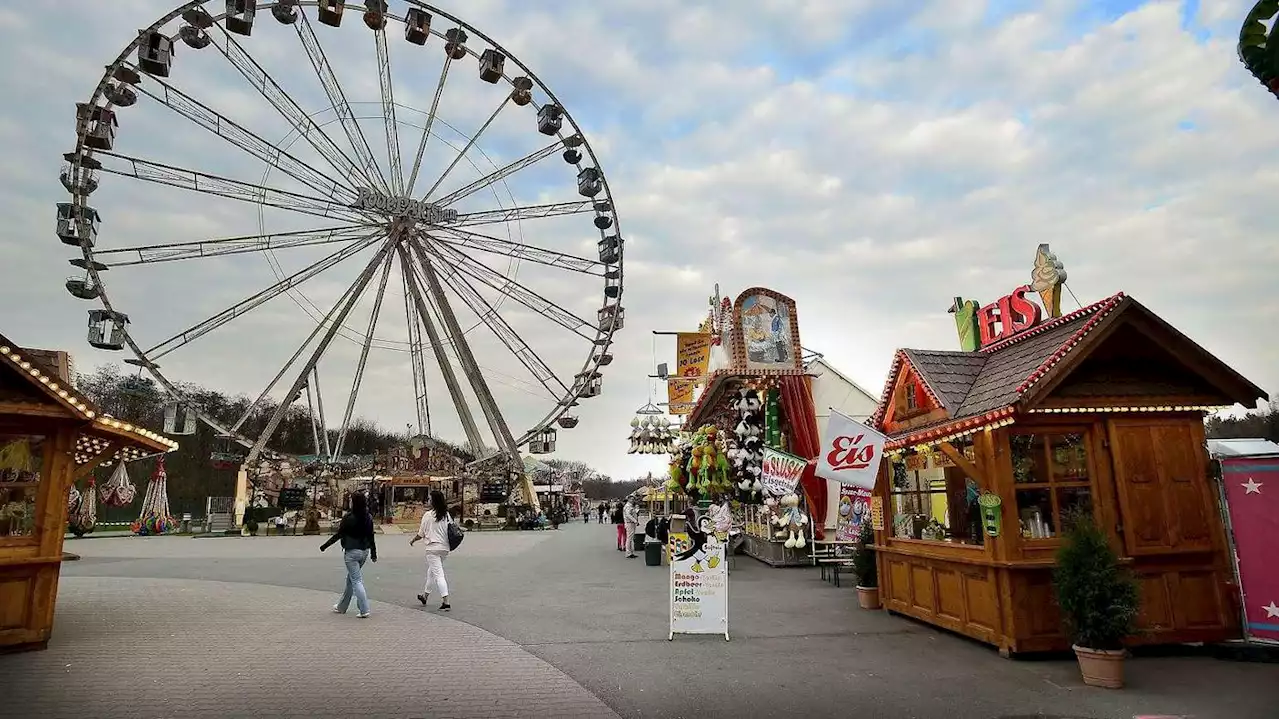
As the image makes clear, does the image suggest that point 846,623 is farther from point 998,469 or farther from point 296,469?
point 296,469

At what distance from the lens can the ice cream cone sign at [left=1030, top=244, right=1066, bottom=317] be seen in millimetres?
8648

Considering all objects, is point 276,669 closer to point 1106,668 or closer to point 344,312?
point 1106,668

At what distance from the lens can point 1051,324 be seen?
8.10 m

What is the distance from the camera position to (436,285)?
79.5 ft

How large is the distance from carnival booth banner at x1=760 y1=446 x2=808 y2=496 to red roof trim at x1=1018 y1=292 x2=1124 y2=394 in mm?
7372

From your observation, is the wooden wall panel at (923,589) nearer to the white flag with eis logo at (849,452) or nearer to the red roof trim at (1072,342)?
the white flag with eis logo at (849,452)

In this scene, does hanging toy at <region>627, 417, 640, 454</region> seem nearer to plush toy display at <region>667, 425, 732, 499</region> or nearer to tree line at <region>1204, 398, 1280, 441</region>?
plush toy display at <region>667, 425, 732, 499</region>

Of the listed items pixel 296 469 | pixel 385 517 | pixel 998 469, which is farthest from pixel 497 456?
pixel 998 469

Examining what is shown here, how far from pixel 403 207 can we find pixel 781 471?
15562mm

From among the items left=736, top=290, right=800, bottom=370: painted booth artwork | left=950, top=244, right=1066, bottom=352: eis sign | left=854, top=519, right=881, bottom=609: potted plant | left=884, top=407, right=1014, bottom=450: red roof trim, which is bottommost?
left=854, top=519, right=881, bottom=609: potted plant

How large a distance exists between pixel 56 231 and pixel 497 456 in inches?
772

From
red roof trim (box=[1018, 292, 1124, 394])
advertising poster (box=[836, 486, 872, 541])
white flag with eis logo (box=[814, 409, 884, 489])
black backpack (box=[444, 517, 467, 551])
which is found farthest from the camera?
advertising poster (box=[836, 486, 872, 541])

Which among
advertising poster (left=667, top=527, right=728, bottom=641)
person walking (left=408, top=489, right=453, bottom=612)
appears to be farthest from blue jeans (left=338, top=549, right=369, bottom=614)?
advertising poster (left=667, top=527, right=728, bottom=641)

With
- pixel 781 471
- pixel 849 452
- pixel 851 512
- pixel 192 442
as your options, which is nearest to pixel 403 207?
pixel 781 471
